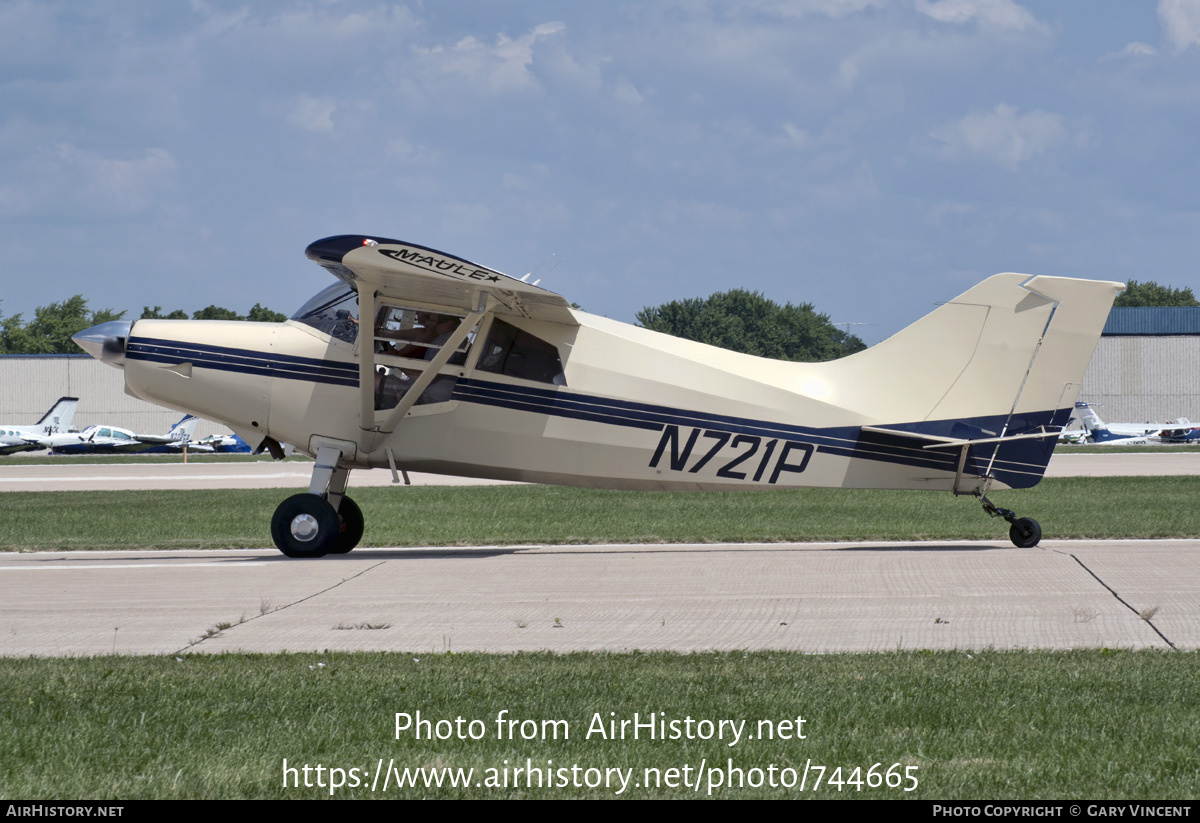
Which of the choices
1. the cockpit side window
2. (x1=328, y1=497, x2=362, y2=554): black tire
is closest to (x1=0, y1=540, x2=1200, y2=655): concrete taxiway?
(x1=328, y1=497, x2=362, y2=554): black tire

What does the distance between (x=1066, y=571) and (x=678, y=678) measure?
5555 mm

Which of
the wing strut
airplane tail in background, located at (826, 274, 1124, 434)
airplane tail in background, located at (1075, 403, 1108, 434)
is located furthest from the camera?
airplane tail in background, located at (1075, 403, 1108, 434)

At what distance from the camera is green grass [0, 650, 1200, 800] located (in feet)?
13.6

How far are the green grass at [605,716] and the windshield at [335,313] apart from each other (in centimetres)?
615

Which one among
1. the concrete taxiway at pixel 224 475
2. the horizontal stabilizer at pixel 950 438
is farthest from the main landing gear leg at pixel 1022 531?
the concrete taxiway at pixel 224 475

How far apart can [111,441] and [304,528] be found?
60.8 meters

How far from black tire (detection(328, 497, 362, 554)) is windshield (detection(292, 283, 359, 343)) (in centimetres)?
204

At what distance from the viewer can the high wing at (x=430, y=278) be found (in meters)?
10.6

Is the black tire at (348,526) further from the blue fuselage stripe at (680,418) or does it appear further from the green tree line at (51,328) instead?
the green tree line at (51,328)

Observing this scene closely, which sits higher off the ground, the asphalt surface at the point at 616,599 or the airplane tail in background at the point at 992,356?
the airplane tail in background at the point at 992,356

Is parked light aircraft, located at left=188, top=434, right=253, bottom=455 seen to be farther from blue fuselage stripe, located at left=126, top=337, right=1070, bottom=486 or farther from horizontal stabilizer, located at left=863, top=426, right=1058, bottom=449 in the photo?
horizontal stabilizer, located at left=863, top=426, right=1058, bottom=449

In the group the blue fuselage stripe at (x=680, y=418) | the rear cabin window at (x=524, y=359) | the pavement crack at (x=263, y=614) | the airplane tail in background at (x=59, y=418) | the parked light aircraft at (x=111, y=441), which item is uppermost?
the rear cabin window at (x=524, y=359)

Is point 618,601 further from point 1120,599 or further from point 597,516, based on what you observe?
point 597,516

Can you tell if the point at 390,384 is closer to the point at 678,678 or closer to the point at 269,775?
the point at 678,678
